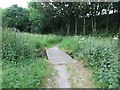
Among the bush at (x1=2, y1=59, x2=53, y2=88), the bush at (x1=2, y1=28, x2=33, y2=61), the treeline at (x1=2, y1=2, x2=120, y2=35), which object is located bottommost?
the bush at (x1=2, y1=59, x2=53, y2=88)

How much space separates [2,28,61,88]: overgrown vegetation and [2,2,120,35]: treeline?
21.2 ft

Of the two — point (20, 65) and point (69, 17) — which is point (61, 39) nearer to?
point (69, 17)

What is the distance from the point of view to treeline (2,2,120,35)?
13739 mm

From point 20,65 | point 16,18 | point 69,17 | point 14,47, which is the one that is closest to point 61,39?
point 69,17

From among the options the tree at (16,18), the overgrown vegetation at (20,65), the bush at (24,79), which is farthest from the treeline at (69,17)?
the bush at (24,79)

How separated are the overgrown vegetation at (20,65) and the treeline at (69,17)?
646 centimetres

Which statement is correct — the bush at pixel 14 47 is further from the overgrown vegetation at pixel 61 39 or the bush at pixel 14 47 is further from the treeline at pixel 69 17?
the treeline at pixel 69 17

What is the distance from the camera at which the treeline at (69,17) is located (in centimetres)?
1374

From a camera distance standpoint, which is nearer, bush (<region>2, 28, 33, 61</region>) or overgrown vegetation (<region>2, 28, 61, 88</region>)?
overgrown vegetation (<region>2, 28, 61, 88</region>)

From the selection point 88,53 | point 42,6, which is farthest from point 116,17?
point 88,53

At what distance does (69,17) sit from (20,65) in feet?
48.0

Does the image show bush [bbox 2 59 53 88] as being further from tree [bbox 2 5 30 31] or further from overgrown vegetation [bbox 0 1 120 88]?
tree [bbox 2 5 30 31]

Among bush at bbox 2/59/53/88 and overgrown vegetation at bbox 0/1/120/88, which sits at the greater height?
overgrown vegetation at bbox 0/1/120/88

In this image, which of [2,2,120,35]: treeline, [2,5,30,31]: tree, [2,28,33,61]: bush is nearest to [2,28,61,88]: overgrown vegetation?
[2,28,33,61]: bush
